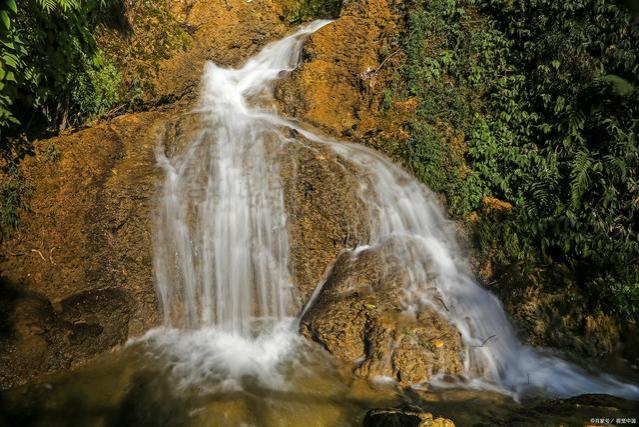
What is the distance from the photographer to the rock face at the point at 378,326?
243 inches

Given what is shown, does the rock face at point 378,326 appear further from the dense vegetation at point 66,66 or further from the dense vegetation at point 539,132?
the dense vegetation at point 66,66

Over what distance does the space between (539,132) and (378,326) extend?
15.9 ft

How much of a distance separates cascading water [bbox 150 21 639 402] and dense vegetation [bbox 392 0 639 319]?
870 mm

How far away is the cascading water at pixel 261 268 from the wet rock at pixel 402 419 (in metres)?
1.27

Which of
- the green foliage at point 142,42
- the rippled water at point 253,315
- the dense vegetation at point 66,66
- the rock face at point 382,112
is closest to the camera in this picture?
the rippled water at point 253,315

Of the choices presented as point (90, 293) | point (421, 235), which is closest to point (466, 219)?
point (421, 235)

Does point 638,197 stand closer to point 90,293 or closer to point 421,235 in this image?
point 421,235

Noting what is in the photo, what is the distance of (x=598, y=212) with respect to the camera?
7410 mm

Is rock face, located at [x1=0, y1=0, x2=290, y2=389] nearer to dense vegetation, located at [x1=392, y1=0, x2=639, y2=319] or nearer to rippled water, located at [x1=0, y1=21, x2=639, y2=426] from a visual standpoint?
rippled water, located at [x1=0, y1=21, x2=639, y2=426]

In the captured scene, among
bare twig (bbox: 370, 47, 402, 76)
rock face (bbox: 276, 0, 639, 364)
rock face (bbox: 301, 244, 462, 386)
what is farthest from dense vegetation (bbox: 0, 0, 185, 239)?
rock face (bbox: 301, 244, 462, 386)

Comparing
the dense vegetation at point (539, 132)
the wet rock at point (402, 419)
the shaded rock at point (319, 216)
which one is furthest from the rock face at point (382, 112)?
the wet rock at point (402, 419)

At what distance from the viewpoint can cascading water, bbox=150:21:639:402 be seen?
644 cm

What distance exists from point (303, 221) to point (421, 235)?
6.49 feet

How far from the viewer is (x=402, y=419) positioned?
5043 millimetres
